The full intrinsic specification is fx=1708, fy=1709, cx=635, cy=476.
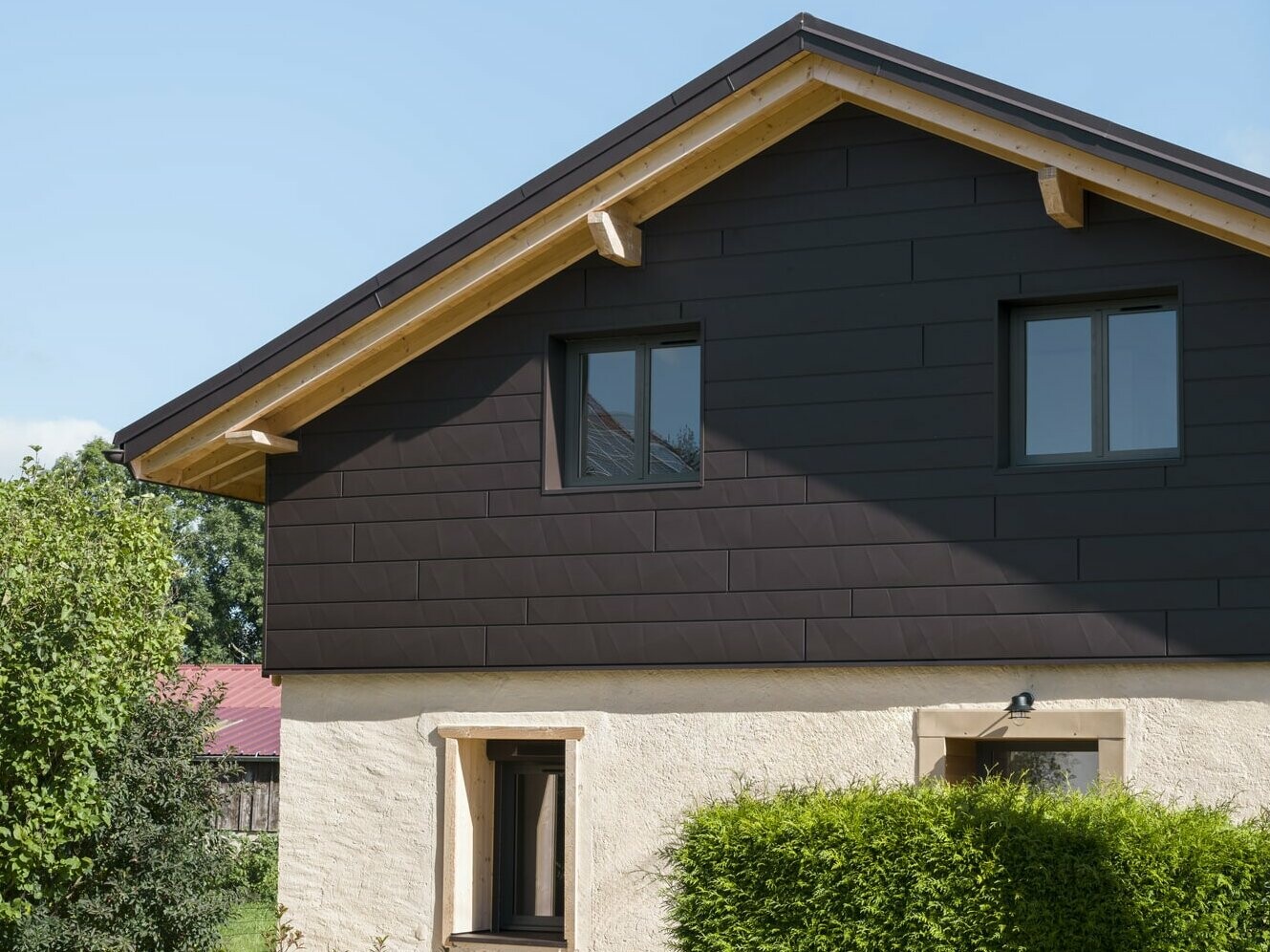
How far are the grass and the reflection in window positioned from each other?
6.64 meters

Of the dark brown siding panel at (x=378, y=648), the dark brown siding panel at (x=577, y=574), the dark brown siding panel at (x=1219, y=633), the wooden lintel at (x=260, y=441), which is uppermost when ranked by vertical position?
the wooden lintel at (x=260, y=441)

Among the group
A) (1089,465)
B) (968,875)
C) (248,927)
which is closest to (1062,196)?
(1089,465)

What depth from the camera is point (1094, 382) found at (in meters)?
11.2

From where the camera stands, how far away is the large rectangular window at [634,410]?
1233 cm

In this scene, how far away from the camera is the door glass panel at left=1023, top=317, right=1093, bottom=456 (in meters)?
11.2

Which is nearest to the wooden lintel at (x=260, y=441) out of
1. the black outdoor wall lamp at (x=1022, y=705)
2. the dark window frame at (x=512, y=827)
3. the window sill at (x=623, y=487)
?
the window sill at (x=623, y=487)

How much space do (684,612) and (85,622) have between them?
488 cm

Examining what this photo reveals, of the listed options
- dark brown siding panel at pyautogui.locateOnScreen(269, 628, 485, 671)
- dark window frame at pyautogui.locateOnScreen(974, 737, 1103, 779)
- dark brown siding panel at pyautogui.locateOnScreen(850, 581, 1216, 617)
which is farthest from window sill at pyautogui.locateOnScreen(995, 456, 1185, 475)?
dark brown siding panel at pyautogui.locateOnScreen(269, 628, 485, 671)

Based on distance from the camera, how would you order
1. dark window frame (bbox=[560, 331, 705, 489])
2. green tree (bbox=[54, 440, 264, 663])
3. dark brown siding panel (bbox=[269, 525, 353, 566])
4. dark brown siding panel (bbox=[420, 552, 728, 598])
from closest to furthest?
dark brown siding panel (bbox=[420, 552, 728, 598]), dark window frame (bbox=[560, 331, 705, 489]), dark brown siding panel (bbox=[269, 525, 353, 566]), green tree (bbox=[54, 440, 264, 663])

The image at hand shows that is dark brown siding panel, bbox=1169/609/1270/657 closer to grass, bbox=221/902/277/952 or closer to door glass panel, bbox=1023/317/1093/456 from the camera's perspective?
door glass panel, bbox=1023/317/1093/456

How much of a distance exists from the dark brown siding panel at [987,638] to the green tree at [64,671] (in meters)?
5.63

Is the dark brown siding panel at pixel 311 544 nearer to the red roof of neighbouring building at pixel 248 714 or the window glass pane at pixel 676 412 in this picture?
the window glass pane at pixel 676 412

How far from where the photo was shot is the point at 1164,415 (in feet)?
35.9

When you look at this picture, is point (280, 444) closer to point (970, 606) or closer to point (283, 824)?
point (283, 824)
